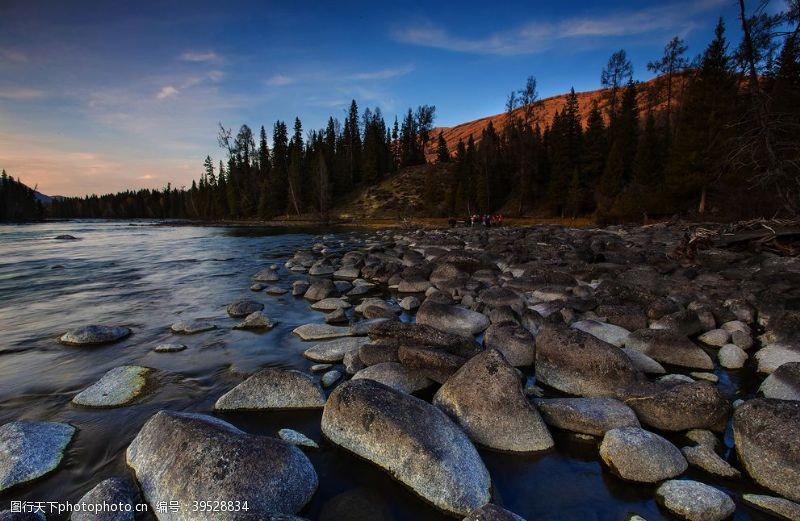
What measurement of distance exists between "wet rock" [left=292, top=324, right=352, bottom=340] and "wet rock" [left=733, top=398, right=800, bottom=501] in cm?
601

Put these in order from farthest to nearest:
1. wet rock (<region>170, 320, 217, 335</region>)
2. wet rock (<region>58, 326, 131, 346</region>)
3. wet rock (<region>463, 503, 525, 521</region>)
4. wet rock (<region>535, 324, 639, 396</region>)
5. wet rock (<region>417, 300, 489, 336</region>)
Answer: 1. wet rock (<region>170, 320, 217, 335</region>)
2. wet rock (<region>417, 300, 489, 336</region>)
3. wet rock (<region>58, 326, 131, 346</region>)
4. wet rock (<region>535, 324, 639, 396</region>)
5. wet rock (<region>463, 503, 525, 521</region>)

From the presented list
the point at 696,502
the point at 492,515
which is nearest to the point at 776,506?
the point at 696,502

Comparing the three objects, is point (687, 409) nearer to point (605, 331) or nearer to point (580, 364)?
point (580, 364)

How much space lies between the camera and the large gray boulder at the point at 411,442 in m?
3.40

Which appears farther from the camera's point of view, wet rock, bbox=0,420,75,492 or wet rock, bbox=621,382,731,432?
wet rock, bbox=621,382,731,432

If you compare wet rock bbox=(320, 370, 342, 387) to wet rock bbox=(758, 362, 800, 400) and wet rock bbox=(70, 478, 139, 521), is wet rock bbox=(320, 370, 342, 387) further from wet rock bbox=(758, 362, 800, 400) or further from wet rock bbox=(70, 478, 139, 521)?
wet rock bbox=(758, 362, 800, 400)

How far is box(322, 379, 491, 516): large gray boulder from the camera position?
3.40m

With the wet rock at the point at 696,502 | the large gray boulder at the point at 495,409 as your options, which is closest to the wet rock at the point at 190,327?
the large gray boulder at the point at 495,409

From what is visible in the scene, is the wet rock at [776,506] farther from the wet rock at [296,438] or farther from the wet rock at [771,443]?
the wet rock at [296,438]

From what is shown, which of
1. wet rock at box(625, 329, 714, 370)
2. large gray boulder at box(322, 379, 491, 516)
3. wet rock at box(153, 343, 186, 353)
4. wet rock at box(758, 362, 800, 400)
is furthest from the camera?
wet rock at box(153, 343, 186, 353)

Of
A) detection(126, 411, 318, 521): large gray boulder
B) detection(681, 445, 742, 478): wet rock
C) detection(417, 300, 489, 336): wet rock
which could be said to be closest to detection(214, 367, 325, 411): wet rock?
detection(126, 411, 318, 521): large gray boulder

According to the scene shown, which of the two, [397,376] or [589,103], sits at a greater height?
[589,103]

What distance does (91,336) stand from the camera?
25.2ft

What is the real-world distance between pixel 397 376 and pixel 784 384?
4957 mm
